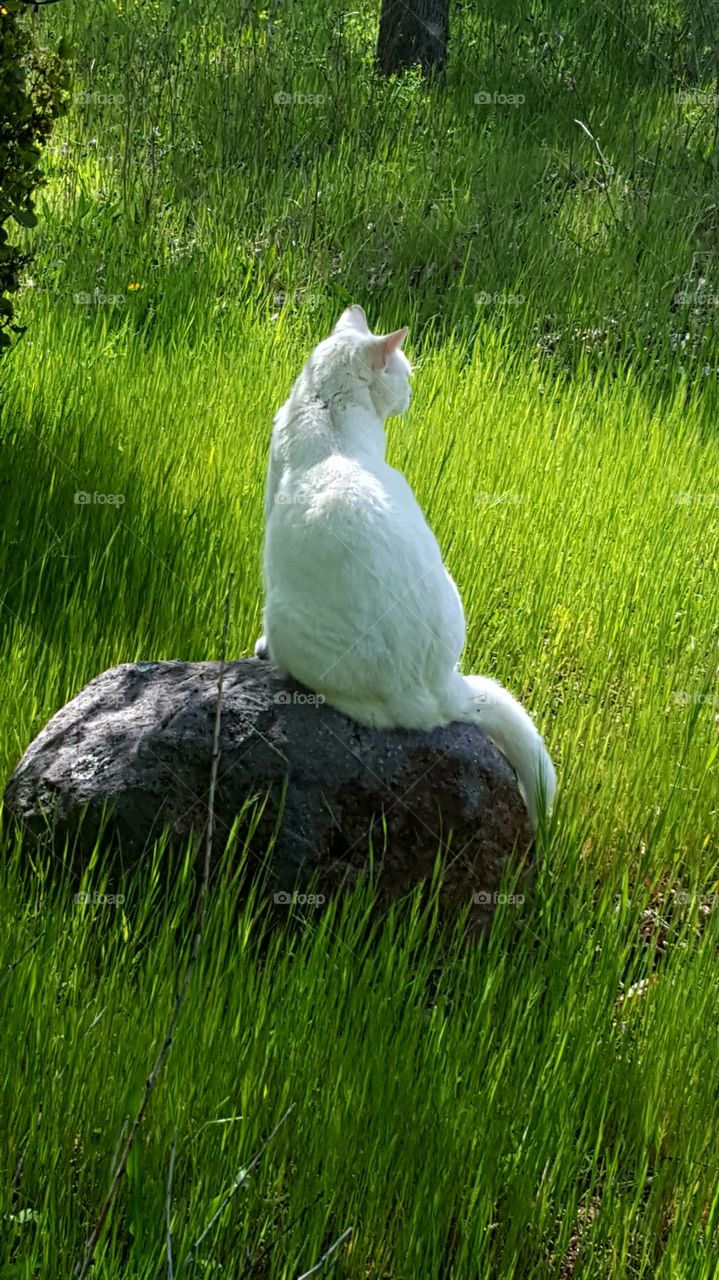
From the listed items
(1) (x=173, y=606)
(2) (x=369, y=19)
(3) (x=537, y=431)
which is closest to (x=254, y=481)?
(1) (x=173, y=606)

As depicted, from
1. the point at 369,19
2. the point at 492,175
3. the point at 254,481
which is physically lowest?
the point at 254,481

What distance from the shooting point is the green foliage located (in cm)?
495

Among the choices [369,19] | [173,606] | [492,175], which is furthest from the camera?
[369,19]

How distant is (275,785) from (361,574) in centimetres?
59

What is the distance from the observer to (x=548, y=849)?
3527mm

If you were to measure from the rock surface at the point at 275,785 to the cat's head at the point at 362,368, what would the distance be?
31.5 inches

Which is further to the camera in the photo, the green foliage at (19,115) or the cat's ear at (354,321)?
the green foliage at (19,115)

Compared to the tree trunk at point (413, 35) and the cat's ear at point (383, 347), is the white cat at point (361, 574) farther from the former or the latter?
the tree trunk at point (413, 35)

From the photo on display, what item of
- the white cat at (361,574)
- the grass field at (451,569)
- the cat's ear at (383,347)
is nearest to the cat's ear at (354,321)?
the white cat at (361,574)

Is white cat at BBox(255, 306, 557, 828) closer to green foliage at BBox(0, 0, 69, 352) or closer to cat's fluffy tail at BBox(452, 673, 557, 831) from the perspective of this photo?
cat's fluffy tail at BBox(452, 673, 557, 831)

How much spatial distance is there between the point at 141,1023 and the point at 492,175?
8.18 metres

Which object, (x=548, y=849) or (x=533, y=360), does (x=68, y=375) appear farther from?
(x=548, y=849)

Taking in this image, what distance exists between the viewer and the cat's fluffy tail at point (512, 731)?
3.38m

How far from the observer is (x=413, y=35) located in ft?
36.0
